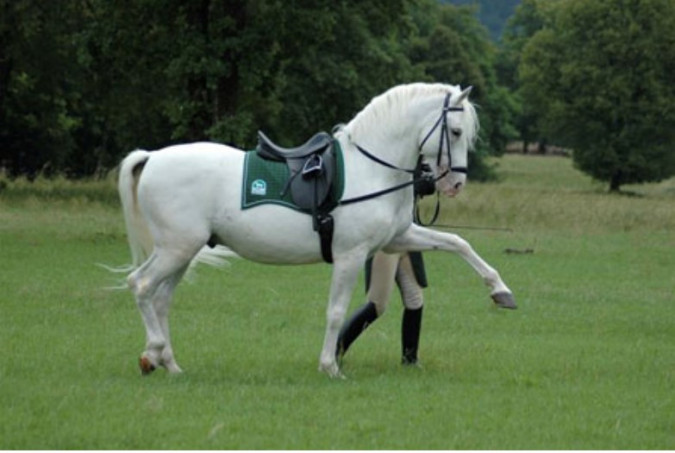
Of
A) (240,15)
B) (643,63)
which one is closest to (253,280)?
(240,15)

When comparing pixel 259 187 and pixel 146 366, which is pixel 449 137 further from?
pixel 146 366

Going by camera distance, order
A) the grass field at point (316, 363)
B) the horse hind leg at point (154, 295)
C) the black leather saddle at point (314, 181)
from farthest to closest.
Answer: the horse hind leg at point (154, 295), the black leather saddle at point (314, 181), the grass field at point (316, 363)

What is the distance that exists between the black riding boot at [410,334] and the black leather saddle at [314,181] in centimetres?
131

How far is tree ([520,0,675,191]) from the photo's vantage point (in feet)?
226

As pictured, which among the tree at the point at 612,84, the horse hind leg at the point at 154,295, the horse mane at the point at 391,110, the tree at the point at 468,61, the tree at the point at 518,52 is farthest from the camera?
the tree at the point at 518,52

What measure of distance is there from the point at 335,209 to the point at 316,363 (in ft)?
5.60

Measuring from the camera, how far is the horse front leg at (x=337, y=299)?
36.7ft

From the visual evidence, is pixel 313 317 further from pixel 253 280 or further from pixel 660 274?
pixel 660 274

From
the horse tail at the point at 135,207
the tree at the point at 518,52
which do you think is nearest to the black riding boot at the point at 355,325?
the horse tail at the point at 135,207

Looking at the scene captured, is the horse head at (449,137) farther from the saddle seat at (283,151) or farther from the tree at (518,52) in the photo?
the tree at (518,52)

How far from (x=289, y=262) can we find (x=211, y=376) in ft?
3.74

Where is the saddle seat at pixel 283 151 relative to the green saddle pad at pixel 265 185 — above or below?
above

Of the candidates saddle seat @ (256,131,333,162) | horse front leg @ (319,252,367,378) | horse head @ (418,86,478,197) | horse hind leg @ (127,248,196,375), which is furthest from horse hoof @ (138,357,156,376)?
horse head @ (418,86,478,197)

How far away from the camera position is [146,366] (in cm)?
1119
